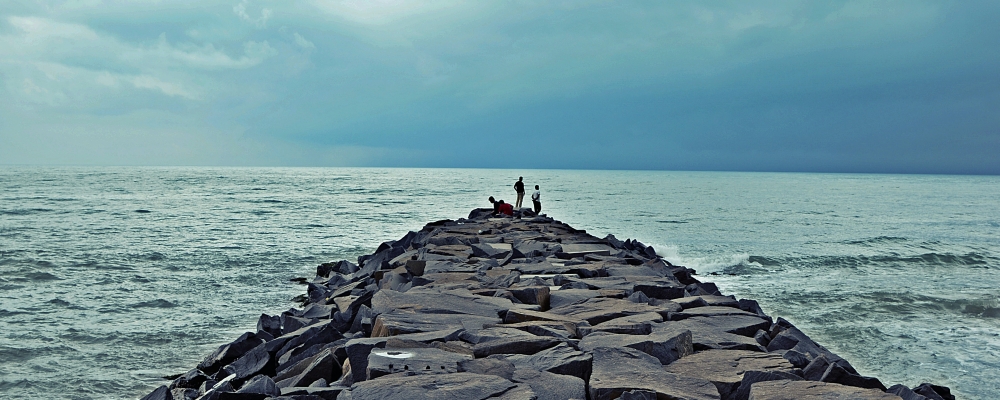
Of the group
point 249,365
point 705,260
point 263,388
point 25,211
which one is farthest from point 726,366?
point 25,211

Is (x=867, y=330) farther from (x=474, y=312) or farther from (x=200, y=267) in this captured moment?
(x=200, y=267)

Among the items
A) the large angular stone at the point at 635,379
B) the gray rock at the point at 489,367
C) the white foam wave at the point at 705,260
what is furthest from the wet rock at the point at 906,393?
the white foam wave at the point at 705,260

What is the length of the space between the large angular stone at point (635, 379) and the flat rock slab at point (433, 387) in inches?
16.2

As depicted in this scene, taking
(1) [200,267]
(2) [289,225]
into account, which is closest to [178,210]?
(2) [289,225]

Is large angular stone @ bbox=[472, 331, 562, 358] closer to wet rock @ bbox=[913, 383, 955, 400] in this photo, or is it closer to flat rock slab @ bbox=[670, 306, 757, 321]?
flat rock slab @ bbox=[670, 306, 757, 321]

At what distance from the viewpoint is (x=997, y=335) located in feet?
27.1

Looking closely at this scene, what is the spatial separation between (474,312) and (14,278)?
9.60 m

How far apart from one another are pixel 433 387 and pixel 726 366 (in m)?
1.56

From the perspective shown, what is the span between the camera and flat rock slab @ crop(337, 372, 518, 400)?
9.04ft

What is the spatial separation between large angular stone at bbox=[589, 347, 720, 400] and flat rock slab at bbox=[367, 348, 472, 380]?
0.68 metres

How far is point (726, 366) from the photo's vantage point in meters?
3.41

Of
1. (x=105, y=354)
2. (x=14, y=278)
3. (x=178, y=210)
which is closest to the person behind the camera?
(x=105, y=354)

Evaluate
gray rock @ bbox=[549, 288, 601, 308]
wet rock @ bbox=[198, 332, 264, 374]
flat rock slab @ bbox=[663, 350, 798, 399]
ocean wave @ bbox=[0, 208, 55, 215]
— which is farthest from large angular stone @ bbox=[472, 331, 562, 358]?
ocean wave @ bbox=[0, 208, 55, 215]

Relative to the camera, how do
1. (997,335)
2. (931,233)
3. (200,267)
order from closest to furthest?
Answer: (997,335) → (200,267) → (931,233)
